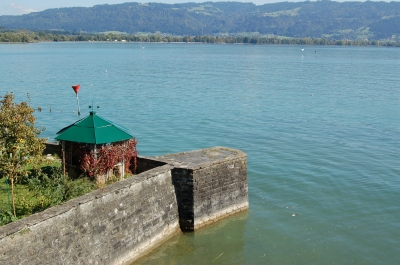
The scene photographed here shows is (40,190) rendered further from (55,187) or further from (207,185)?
(207,185)

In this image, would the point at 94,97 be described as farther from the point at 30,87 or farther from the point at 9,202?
the point at 9,202

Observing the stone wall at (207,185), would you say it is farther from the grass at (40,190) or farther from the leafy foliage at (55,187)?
the leafy foliage at (55,187)

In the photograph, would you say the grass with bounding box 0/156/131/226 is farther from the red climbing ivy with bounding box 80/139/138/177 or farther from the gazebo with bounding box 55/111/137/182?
the gazebo with bounding box 55/111/137/182

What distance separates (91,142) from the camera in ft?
48.8

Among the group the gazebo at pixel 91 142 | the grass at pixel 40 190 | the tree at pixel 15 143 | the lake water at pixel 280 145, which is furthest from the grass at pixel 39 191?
the lake water at pixel 280 145

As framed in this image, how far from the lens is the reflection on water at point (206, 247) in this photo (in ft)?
46.9

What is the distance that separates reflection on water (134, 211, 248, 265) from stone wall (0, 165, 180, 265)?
0.34m

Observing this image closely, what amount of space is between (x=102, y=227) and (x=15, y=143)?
12.6 feet

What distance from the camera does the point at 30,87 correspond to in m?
53.5

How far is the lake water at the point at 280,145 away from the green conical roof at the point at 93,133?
3.67 metres

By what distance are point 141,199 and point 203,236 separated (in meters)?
2.78

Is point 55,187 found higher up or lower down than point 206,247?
higher up

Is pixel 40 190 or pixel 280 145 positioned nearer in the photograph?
pixel 40 190

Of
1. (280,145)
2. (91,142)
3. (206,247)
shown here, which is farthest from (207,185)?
(280,145)
